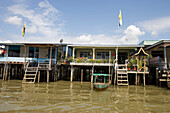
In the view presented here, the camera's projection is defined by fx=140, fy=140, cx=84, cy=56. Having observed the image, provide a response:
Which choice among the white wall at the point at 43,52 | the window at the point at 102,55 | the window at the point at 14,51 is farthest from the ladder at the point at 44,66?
the window at the point at 102,55

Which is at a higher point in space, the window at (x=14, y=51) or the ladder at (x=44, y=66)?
the window at (x=14, y=51)

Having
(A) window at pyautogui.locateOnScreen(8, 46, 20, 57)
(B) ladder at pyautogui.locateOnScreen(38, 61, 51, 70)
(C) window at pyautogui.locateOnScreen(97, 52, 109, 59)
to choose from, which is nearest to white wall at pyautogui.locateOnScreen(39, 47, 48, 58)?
(B) ladder at pyautogui.locateOnScreen(38, 61, 51, 70)

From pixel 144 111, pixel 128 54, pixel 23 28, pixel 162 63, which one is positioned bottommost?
pixel 144 111

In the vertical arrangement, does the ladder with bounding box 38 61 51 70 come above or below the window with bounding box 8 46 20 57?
below

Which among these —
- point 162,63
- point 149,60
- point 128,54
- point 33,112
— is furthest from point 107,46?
point 33,112

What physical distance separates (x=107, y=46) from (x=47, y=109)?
13.9 metres

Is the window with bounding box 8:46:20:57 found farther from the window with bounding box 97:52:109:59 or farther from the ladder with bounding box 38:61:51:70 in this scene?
the window with bounding box 97:52:109:59

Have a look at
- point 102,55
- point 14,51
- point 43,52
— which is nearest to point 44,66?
point 43,52

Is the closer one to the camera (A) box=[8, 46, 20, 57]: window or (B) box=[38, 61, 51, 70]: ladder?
(B) box=[38, 61, 51, 70]: ladder

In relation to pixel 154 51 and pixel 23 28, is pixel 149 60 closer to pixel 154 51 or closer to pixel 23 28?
pixel 154 51

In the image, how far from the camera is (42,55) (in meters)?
19.5

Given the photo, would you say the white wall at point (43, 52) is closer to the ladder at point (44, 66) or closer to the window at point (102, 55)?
the ladder at point (44, 66)

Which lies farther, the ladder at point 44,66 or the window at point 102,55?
the window at point 102,55

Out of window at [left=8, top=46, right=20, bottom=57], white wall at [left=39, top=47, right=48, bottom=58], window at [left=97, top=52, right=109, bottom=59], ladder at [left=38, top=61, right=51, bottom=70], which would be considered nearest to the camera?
ladder at [left=38, top=61, right=51, bottom=70]
